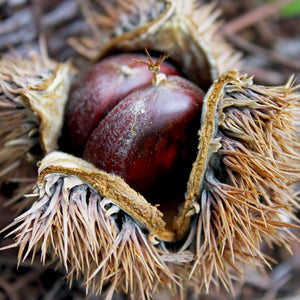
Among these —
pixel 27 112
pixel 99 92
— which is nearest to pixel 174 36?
pixel 99 92

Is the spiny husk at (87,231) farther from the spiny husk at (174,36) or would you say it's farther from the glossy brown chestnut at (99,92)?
the spiny husk at (174,36)

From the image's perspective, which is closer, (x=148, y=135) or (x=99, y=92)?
(x=148, y=135)

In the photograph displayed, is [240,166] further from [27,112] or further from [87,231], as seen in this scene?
[27,112]

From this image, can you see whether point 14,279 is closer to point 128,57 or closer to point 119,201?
point 119,201

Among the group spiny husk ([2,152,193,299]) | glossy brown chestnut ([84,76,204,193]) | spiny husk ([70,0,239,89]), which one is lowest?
spiny husk ([2,152,193,299])

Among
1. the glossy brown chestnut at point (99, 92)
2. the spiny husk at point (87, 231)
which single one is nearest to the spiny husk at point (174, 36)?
the glossy brown chestnut at point (99, 92)

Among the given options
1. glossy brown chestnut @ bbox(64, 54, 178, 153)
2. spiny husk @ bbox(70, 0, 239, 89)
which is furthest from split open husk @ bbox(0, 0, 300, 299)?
spiny husk @ bbox(70, 0, 239, 89)

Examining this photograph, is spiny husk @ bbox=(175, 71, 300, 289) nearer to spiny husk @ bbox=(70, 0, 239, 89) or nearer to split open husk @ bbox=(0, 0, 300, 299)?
split open husk @ bbox=(0, 0, 300, 299)
